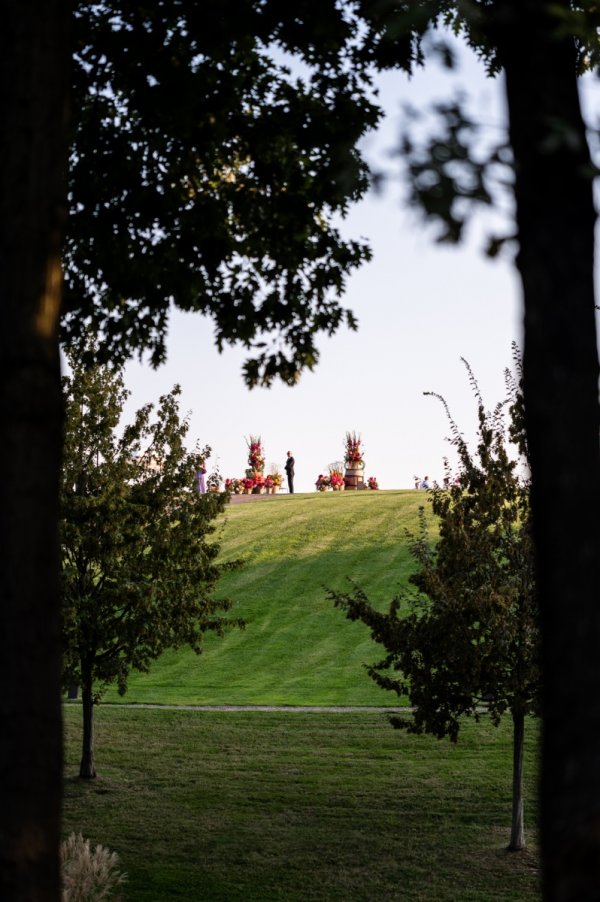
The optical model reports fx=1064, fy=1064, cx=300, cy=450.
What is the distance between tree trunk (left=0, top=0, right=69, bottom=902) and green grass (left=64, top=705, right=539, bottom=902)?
31.1 feet

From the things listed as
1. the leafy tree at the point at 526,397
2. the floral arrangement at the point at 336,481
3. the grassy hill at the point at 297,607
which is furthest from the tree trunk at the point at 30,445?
the floral arrangement at the point at 336,481

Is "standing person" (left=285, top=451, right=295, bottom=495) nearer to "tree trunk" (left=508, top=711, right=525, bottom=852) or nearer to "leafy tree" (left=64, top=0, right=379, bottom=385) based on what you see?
"tree trunk" (left=508, top=711, right=525, bottom=852)

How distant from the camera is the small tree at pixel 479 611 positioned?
1539cm

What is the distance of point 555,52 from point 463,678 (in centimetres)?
1151

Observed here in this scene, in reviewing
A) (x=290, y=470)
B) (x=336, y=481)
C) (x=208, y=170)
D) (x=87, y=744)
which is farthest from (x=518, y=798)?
(x=336, y=481)

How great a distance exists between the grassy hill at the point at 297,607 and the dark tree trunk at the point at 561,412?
55.2 ft

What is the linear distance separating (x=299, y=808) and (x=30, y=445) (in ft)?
48.3

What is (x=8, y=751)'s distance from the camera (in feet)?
17.3

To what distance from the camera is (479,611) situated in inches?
609

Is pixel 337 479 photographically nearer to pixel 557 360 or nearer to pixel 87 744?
pixel 87 744

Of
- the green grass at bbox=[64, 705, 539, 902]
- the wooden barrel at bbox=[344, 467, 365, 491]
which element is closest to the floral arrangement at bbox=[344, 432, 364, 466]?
the wooden barrel at bbox=[344, 467, 365, 491]

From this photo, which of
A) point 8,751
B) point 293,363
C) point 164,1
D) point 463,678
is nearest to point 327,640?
point 463,678

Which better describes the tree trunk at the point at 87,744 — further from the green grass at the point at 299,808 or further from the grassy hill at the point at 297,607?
the grassy hill at the point at 297,607

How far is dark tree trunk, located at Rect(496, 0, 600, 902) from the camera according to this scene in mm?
4398
